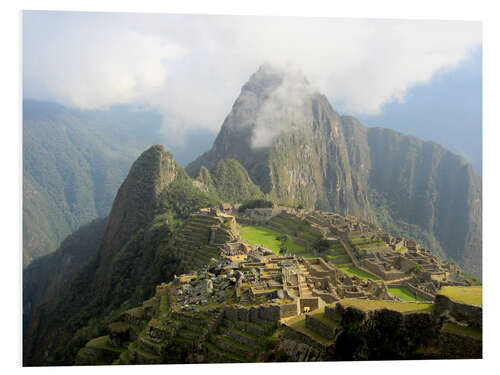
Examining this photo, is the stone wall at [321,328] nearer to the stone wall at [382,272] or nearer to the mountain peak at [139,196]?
the stone wall at [382,272]

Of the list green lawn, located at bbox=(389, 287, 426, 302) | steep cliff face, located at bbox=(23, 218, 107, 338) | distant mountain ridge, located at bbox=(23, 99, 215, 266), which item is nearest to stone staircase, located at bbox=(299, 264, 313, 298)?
green lawn, located at bbox=(389, 287, 426, 302)

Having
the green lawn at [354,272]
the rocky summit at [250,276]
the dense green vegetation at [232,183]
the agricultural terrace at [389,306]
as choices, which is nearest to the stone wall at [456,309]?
the rocky summit at [250,276]

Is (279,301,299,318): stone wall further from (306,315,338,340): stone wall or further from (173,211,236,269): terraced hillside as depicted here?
(173,211,236,269): terraced hillside

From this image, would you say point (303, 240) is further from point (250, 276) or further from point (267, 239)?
point (250, 276)

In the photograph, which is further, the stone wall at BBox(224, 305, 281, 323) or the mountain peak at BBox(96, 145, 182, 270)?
the mountain peak at BBox(96, 145, 182, 270)

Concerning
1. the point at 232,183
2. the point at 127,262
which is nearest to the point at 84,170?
the point at 232,183

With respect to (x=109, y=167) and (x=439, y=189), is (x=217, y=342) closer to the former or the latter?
(x=109, y=167)
